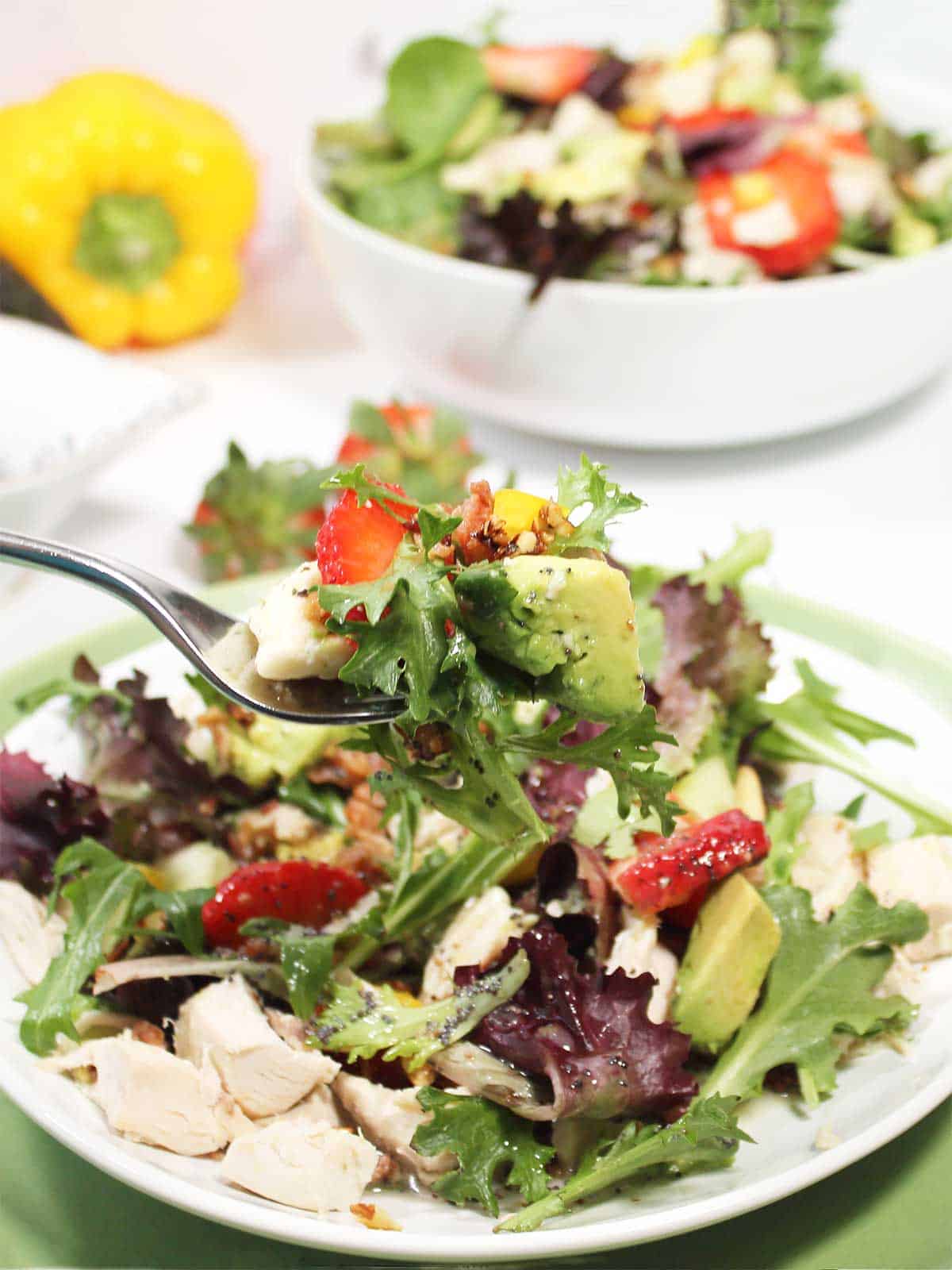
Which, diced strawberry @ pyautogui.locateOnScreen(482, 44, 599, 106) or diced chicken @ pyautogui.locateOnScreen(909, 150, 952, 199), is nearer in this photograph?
diced chicken @ pyautogui.locateOnScreen(909, 150, 952, 199)

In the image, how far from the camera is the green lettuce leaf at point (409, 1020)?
1.60 metres

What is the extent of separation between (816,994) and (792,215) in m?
2.03

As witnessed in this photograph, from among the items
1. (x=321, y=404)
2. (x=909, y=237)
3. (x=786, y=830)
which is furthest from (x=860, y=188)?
(x=786, y=830)

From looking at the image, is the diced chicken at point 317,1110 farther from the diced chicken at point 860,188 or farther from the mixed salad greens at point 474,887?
the diced chicken at point 860,188

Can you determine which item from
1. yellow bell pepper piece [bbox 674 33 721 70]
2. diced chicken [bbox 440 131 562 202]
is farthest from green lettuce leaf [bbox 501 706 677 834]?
yellow bell pepper piece [bbox 674 33 721 70]

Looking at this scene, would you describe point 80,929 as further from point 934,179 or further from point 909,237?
point 934,179

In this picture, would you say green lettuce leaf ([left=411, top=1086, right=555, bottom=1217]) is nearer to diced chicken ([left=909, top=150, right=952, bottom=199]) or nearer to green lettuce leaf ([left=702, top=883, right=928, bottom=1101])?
green lettuce leaf ([left=702, top=883, right=928, bottom=1101])

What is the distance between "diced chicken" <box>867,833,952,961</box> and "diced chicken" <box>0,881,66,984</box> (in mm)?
1088

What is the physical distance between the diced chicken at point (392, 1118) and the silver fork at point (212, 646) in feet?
1.47

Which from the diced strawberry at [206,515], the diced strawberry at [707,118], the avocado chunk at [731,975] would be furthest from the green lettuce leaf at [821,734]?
the diced strawberry at [707,118]

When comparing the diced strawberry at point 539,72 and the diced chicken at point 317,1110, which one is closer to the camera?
the diced chicken at point 317,1110

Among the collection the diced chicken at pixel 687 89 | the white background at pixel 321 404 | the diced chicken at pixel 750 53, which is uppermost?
the diced chicken at pixel 750 53

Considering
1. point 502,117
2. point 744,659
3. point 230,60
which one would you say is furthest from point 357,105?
point 744,659

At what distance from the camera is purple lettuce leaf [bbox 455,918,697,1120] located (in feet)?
4.98
